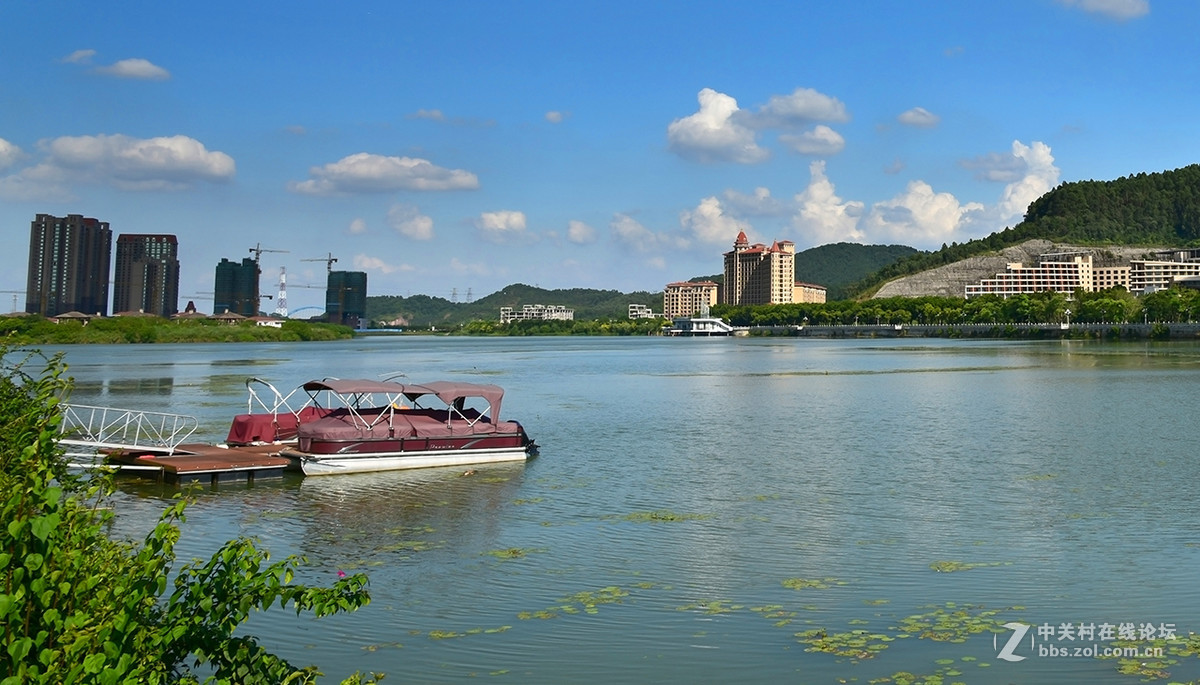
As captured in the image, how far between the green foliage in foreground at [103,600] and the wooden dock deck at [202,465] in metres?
23.4

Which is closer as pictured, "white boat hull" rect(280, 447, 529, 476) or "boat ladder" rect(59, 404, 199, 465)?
"boat ladder" rect(59, 404, 199, 465)

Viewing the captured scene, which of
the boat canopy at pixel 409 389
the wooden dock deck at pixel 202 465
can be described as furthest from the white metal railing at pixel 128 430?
the boat canopy at pixel 409 389

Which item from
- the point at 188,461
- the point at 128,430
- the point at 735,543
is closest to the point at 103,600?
the point at 735,543

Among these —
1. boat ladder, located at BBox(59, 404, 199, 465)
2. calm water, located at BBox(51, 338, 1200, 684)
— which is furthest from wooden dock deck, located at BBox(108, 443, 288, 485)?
calm water, located at BBox(51, 338, 1200, 684)

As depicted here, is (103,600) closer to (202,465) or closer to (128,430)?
(202,465)

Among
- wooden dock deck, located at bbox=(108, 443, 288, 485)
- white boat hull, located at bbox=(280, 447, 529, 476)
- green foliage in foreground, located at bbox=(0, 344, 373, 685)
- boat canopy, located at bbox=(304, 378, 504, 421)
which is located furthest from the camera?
boat canopy, located at bbox=(304, 378, 504, 421)

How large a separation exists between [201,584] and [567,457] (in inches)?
1200

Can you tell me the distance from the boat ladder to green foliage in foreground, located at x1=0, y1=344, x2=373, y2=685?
1661 cm

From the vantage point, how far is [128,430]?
1796 inches

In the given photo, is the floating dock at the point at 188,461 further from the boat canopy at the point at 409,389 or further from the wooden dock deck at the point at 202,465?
the boat canopy at the point at 409,389

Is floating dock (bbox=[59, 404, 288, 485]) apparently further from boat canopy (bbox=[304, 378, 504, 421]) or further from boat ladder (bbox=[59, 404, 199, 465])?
boat canopy (bbox=[304, 378, 504, 421])

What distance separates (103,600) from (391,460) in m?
26.6

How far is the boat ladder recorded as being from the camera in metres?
31.1

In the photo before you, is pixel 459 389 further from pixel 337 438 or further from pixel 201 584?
pixel 201 584
